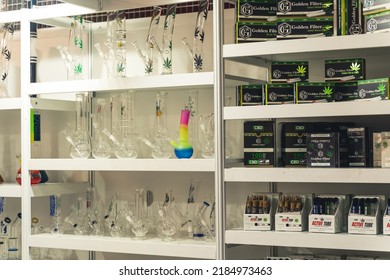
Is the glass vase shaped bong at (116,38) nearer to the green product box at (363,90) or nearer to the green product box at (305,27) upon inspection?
the green product box at (305,27)

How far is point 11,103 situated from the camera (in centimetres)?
338

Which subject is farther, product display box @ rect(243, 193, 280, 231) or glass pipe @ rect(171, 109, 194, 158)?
glass pipe @ rect(171, 109, 194, 158)

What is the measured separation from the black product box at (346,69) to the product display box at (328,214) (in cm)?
45

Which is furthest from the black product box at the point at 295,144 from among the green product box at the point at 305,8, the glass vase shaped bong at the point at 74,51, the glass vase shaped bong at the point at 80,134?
the glass vase shaped bong at the point at 74,51

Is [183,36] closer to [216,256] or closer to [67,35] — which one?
[67,35]

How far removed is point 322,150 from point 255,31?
548 mm

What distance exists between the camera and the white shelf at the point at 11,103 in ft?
11.0

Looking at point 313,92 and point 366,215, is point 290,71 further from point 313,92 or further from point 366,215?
point 366,215

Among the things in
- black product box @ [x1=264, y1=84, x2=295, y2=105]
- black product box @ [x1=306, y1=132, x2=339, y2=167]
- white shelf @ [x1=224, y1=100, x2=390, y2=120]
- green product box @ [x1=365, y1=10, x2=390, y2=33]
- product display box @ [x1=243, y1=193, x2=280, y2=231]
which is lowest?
product display box @ [x1=243, y1=193, x2=280, y2=231]

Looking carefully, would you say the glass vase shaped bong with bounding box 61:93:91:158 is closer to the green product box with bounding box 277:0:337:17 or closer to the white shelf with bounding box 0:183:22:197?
the white shelf with bounding box 0:183:22:197

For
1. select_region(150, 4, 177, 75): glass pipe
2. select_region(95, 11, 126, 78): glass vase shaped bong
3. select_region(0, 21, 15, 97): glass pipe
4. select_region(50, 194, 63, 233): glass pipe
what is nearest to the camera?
select_region(150, 4, 177, 75): glass pipe

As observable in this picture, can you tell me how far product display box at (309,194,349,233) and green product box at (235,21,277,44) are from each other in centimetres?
67

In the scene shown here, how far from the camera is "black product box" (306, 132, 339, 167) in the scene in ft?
8.59

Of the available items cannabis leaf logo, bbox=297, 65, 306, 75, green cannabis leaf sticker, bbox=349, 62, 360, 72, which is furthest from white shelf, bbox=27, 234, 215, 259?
green cannabis leaf sticker, bbox=349, 62, 360, 72
